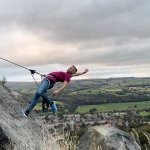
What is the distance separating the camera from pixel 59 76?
10961mm

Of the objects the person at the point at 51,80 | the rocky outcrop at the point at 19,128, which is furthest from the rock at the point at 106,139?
the person at the point at 51,80

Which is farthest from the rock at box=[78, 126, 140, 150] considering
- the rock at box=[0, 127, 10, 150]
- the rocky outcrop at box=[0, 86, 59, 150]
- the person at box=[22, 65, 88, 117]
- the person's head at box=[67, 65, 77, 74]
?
the rock at box=[0, 127, 10, 150]

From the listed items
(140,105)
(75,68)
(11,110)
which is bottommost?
(140,105)

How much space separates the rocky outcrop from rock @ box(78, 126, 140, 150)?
6.74 feet

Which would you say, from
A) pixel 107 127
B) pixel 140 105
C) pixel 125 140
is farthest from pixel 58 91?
pixel 140 105

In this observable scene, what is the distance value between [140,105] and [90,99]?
26.5 meters

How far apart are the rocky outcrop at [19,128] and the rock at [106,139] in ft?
6.74

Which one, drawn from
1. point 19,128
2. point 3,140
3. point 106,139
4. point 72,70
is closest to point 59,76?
point 72,70

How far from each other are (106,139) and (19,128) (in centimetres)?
400

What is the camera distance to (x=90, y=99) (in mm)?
169875

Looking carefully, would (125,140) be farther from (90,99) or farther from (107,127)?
(90,99)

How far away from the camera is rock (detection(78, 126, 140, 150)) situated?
12.4 meters

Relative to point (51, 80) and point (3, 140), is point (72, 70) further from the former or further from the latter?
point (3, 140)

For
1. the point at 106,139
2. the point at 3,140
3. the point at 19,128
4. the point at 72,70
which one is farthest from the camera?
the point at 106,139
